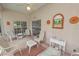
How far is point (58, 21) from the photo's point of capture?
152 cm

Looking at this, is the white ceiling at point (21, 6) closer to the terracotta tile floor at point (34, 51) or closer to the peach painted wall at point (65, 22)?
the peach painted wall at point (65, 22)

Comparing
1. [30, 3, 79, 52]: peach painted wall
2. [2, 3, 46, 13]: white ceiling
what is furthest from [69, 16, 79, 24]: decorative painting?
[2, 3, 46, 13]: white ceiling

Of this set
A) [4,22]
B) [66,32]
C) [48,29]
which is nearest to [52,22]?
[48,29]

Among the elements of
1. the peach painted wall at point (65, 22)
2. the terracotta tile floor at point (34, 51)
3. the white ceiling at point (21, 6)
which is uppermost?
the white ceiling at point (21, 6)

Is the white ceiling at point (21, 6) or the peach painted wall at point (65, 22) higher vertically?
the white ceiling at point (21, 6)

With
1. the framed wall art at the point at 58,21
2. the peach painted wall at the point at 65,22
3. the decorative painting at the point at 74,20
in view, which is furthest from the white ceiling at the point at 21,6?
the decorative painting at the point at 74,20

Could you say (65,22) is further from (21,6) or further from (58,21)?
(21,6)

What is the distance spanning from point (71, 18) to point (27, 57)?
0.84 metres

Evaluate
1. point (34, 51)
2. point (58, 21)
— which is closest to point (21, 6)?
point (58, 21)

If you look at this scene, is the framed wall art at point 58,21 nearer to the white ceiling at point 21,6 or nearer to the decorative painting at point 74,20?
the decorative painting at point 74,20

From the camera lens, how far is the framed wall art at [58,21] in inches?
58.9

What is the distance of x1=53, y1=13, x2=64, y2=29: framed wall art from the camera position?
4.91 feet

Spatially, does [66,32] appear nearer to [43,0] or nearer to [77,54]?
[77,54]

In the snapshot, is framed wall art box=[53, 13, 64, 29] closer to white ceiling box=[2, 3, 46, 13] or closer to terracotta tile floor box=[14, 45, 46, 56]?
white ceiling box=[2, 3, 46, 13]
